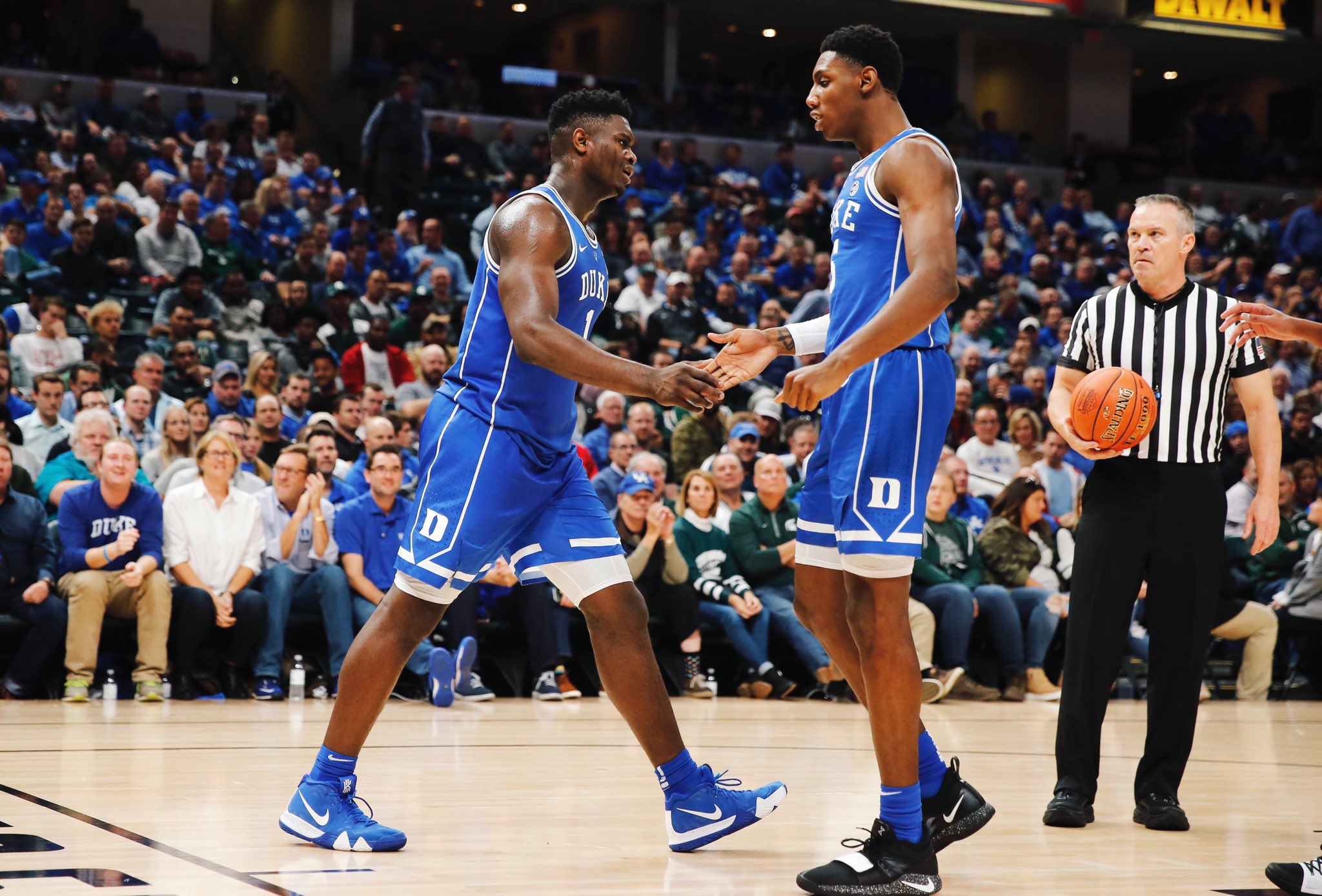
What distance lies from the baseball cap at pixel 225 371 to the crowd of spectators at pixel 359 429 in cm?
4

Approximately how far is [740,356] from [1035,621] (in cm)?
627

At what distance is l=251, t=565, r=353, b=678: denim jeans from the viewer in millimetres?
7832

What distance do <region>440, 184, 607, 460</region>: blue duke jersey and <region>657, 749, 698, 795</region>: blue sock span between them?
845 mm

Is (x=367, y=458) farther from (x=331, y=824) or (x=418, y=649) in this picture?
(x=331, y=824)

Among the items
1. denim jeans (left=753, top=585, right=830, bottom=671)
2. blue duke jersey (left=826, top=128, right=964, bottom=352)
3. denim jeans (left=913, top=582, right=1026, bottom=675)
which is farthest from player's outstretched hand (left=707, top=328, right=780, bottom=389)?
denim jeans (left=913, top=582, right=1026, bottom=675)

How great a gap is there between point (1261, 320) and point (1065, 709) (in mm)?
1323

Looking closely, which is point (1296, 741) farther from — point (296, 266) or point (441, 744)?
point (296, 266)

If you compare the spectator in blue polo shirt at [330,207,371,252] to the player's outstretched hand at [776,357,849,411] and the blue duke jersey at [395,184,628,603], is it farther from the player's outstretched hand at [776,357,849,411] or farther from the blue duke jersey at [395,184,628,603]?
the player's outstretched hand at [776,357,849,411]

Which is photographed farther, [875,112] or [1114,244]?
[1114,244]

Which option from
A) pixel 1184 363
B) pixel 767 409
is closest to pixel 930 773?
pixel 1184 363

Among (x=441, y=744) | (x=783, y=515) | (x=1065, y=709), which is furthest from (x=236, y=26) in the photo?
(x=1065, y=709)

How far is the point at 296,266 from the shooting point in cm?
1215

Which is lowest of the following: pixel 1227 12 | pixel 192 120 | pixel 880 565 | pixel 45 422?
pixel 45 422

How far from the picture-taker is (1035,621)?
916 cm
